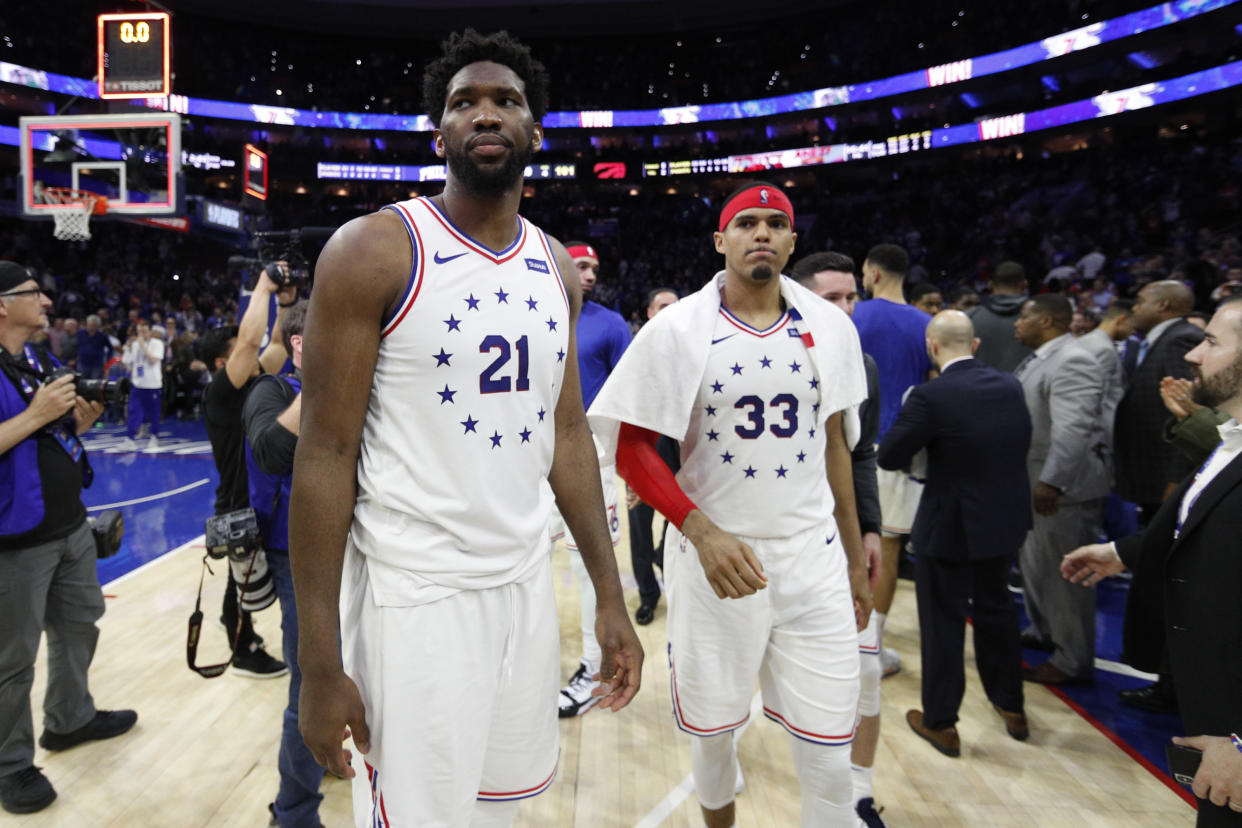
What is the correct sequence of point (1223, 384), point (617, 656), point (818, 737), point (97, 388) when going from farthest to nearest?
point (97, 388) < point (818, 737) < point (1223, 384) < point (617, 656)

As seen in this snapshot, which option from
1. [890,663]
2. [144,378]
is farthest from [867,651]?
[144,378]

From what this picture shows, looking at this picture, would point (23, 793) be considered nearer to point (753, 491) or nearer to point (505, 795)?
point (505, 795)

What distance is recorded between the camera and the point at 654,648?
459cm

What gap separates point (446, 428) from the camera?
154 centimetres

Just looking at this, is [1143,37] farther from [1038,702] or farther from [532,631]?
[532,631]

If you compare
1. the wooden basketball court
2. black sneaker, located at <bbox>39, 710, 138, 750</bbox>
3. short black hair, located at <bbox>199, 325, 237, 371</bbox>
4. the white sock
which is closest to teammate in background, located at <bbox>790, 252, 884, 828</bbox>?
the white sock

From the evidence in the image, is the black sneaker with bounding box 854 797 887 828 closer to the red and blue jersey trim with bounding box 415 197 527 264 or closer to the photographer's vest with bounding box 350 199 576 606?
the photographer's vest with bounding box 350 199 576 606

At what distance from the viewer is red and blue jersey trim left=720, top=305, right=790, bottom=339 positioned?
247 cm

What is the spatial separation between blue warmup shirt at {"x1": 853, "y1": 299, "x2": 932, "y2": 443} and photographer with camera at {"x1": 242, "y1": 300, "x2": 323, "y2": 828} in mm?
2933

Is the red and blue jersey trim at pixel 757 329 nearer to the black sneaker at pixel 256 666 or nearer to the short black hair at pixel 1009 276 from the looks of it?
the black sneaker at pixel 256 666

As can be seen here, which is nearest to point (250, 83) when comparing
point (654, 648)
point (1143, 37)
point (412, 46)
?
point (412, 46)

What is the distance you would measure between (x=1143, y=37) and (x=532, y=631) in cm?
2221

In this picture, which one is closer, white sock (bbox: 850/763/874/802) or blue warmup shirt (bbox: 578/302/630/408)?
white sock (bbox: 850/763/874/802)

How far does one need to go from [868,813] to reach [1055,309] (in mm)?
3051
